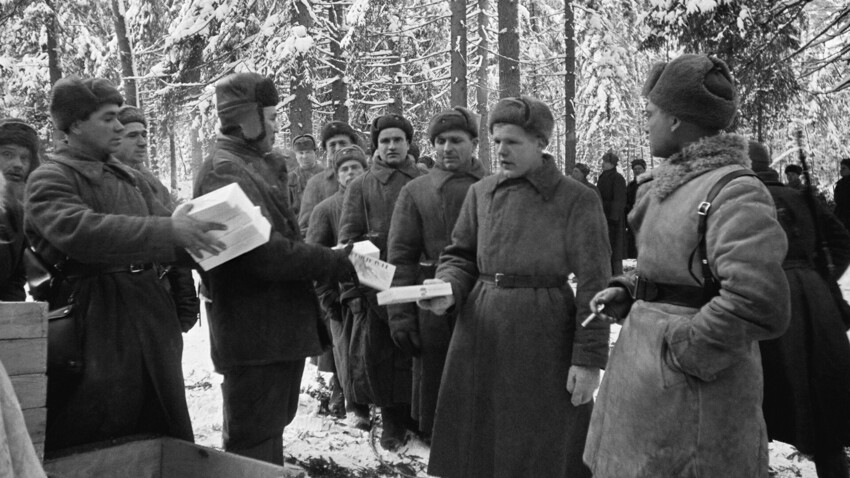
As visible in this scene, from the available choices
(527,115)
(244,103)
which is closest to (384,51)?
(527,115)

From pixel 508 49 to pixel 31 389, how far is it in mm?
11751

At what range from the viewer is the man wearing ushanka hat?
103 inches

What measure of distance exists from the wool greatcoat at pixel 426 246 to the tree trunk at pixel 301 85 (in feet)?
30.7

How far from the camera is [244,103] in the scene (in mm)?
3865

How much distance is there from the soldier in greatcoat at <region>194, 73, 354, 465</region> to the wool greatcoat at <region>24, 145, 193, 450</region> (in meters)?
0.25

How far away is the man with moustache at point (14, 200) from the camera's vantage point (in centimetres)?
405

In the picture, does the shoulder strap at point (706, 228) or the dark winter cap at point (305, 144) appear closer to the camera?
the shoulder strap at point (706, 228)

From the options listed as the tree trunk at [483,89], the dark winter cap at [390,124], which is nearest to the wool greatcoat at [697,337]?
the dark winter cap at [390,124]

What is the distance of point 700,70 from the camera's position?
2932 mm

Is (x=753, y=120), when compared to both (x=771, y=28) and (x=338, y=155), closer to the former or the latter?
(x=771, y=28)

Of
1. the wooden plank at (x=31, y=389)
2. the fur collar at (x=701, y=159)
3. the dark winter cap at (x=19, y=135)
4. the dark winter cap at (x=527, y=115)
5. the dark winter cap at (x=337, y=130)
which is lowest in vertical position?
the wooden plank at (x=31, y=389)

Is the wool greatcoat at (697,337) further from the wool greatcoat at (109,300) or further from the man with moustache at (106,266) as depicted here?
the wool greatcoat at (109,300)

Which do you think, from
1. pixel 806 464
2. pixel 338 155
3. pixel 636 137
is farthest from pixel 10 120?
pixel 636 137

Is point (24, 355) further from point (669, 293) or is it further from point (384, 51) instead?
point (384, 51)
